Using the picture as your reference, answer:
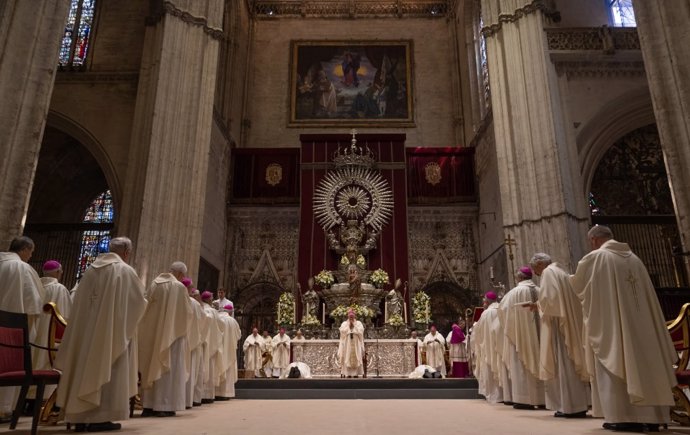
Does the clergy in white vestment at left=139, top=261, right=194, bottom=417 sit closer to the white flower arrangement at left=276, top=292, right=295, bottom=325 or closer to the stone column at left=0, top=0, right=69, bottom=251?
the stone column at left=0, top=0, right=69, bottom=251

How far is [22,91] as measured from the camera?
6.30 metres

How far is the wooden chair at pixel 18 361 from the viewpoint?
3428mm

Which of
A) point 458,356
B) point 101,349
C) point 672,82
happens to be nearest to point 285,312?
point 458,356

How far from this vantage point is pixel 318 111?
64.9ft

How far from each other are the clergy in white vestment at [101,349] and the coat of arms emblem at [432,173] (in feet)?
46.3

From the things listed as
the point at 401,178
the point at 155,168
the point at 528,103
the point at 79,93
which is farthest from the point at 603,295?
the point at 79,93

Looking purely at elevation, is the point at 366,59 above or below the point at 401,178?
above

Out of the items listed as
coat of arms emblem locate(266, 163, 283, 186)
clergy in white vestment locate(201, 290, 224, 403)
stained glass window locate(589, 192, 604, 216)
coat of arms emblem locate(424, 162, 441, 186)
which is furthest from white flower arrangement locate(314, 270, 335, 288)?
stained glass window locate(589, 192, 604, 216)

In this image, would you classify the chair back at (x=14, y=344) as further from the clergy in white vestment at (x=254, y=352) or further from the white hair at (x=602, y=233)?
the clergy in white vestment at (x=254, y=352)

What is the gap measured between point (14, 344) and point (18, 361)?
12 cm

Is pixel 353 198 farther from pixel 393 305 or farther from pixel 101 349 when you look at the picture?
pixel 101 349

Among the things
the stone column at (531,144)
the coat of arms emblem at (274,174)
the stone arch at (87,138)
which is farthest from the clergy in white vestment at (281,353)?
the coat of arms emblem at (274,174)

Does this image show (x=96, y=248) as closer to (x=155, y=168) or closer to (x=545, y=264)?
(x=155, y=168)

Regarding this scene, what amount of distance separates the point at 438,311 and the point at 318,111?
8426mm
